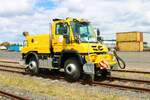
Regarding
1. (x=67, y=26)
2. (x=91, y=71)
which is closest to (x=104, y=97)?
(x=91, y=71)

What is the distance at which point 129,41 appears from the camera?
45.8m

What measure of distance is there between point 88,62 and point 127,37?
30.0m

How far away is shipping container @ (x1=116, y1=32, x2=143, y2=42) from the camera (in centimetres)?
4500

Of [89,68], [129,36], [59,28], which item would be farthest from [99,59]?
[129,36]

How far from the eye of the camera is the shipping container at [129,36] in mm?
45000

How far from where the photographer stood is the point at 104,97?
13.1 metres

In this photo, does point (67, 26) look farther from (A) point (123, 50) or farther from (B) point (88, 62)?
(A) point (123, 50)

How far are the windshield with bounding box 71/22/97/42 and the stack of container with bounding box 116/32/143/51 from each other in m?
26.4

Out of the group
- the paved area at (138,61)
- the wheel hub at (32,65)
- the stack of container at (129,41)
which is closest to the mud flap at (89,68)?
the wheel hub at (32,65)

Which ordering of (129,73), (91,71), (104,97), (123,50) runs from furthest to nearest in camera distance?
(123,50) < (129,73) < (91,71) < (104,97)

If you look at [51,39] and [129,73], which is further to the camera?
[129,73]

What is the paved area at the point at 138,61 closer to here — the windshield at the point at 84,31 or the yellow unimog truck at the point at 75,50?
the windshield at the point at 84,31

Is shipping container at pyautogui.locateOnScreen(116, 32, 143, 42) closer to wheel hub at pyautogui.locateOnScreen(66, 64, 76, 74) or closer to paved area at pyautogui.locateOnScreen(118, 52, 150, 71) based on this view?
paved area at pyautogui.locateOnScreen(118, 52, 150, 71)

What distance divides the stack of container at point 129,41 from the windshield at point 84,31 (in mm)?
26430
